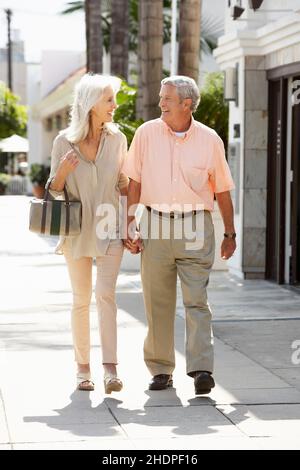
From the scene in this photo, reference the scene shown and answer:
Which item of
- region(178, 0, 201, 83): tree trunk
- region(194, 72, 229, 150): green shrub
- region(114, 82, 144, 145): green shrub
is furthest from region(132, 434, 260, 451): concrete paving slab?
region(114, 82, 144, 145): green shrub

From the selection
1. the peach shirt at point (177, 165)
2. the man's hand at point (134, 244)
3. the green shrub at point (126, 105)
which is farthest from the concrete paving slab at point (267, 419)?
the green shrub at point (126, 105)

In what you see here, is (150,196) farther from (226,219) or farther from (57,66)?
(57,66)

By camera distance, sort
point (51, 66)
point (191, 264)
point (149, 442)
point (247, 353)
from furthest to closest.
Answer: point (51, 66)
point (247, 353)
point (191, 264)
point (149, 442)

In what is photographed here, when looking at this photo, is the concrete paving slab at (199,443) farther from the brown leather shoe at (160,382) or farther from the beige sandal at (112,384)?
the brown leather shoe at (160,382)

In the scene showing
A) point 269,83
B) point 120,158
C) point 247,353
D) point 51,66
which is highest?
point 51,66

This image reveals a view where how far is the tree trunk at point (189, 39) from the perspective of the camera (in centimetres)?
1656

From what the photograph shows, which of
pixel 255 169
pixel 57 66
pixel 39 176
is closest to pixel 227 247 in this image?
pixel 255 169

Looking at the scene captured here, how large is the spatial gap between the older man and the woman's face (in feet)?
0.74

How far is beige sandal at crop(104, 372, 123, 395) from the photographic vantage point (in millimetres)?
7117

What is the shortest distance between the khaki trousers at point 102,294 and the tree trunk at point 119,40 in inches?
604
